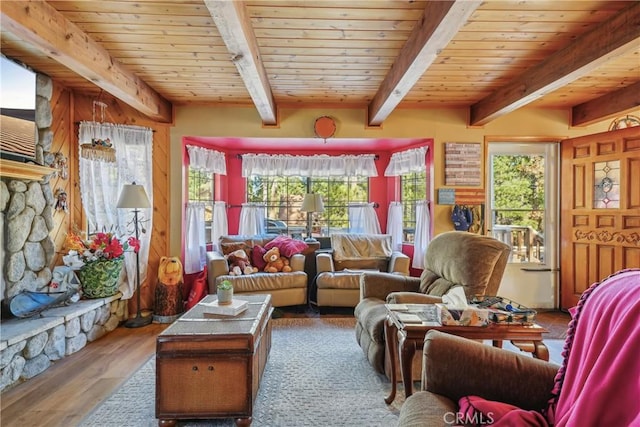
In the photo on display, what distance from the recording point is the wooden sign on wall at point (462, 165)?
3.90 m

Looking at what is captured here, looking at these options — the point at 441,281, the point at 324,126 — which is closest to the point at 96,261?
the point at 324,126

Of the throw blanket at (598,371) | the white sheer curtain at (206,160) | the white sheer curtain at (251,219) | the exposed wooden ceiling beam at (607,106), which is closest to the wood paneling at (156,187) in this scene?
the white sheer curtain at (206,160)

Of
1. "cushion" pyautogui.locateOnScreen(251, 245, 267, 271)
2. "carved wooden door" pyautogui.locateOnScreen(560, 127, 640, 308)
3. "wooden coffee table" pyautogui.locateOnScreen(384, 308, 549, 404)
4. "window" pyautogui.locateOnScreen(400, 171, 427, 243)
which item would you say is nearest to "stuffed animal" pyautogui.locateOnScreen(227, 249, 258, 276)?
"cushion" pyautogui.locateOnScreen(251, 245, 267, 271)

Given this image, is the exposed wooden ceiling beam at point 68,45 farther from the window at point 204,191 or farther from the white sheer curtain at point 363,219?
the white sheer curtain at point 363,219

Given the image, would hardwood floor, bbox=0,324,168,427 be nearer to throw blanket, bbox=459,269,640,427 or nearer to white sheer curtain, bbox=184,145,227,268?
white sheer curtain, bbox=184,145,227,268

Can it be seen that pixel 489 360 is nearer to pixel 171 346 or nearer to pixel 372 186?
pixel 171 346

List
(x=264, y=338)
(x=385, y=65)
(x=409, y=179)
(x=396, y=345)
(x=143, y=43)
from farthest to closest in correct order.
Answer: (x=409, y=179), (x=385, y=65), (x=143, y=43), (x=264, y=338), (x=396, y=345)

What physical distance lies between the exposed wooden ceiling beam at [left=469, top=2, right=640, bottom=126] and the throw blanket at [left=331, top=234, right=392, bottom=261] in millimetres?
1914

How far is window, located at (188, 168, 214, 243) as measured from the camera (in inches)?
169

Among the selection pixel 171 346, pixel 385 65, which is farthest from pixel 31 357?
pixel 385 65

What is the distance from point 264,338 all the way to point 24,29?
7.35 ft

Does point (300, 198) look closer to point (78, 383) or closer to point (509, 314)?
point (78, 383)

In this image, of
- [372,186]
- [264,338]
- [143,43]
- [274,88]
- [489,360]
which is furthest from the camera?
[372,186]

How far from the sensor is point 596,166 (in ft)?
11.7
